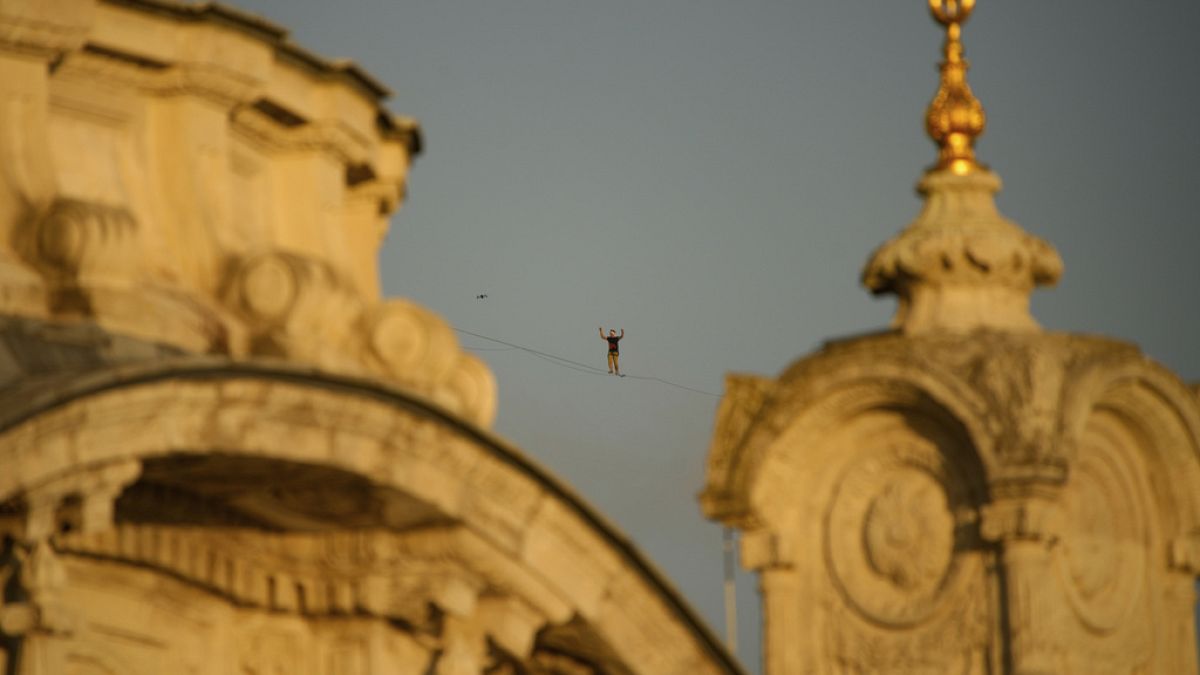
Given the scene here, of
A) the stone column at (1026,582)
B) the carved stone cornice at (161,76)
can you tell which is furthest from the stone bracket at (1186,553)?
the carved stone cornice at (161,76)

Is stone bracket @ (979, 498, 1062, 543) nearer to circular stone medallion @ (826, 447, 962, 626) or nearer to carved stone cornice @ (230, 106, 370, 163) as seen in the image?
circular stone medallion @ (826, 447, 962, 626)

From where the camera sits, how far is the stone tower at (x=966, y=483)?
2673 centimetres

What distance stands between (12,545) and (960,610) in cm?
930

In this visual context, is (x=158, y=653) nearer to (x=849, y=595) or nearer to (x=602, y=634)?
(x=602, y=634)

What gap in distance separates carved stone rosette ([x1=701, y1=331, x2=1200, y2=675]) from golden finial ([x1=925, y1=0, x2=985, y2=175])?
200 cm

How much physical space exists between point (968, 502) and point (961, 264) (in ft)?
6.40

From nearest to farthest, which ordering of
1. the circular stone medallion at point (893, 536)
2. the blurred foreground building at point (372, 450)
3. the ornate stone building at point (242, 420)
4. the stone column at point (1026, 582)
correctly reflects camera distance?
the ornate stone building at point (242, 420) → the blurred foreground building at point (372, 450) → the stone column at point (1026, 582) → the circular stone medallion at point (893, 536)

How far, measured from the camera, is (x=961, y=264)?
2789 centimetres

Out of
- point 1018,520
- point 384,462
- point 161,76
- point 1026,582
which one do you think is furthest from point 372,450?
point 1026,582

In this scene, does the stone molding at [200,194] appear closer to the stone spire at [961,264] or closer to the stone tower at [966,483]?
the stone tower at [966,483]

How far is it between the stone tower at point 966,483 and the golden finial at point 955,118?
Answer: 40 cm

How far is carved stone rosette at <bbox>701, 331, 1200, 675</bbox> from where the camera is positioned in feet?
87.6

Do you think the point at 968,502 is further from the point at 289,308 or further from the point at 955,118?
the point at 289,308

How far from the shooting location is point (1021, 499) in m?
26.6
